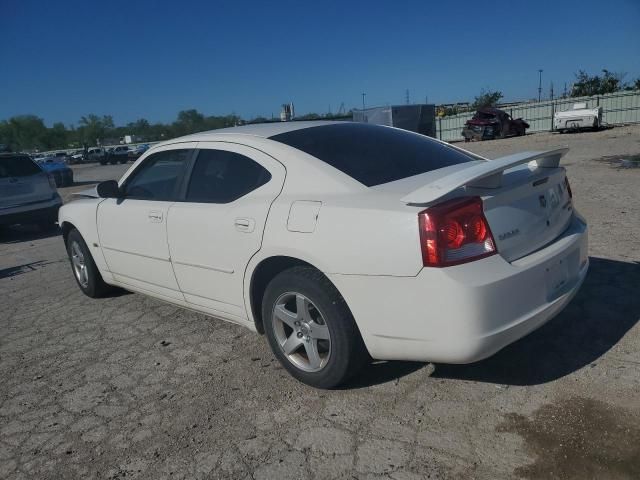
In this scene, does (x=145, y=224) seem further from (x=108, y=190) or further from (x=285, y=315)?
(x=285, y=315)

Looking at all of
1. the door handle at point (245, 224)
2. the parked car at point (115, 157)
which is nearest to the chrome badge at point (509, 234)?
the door handle at point (245, 224)

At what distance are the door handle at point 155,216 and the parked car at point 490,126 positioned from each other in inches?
974

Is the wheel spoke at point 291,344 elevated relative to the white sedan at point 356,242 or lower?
lower

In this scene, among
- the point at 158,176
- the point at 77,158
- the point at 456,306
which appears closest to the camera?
the point at 456,306

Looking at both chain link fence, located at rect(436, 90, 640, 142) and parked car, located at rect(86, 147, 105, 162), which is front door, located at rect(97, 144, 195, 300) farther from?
parked car, located at rect(86, 147, 105, 162)

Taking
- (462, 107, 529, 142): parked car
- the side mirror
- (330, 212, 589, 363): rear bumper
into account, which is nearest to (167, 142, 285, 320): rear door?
(330, 212, 589, 363): rear bumper

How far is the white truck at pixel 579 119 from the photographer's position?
23.1m

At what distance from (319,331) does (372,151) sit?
119 cm

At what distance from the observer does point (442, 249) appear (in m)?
2.39

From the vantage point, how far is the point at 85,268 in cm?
504

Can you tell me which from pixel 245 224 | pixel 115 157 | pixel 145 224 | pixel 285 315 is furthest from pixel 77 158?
pixel 285 315

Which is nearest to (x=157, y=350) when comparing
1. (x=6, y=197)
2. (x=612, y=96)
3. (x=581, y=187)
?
(x=6, y=197)

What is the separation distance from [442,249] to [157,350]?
2.40 metres

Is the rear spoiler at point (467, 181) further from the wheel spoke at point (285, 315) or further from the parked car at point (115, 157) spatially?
the parked car at point (115, 157)
